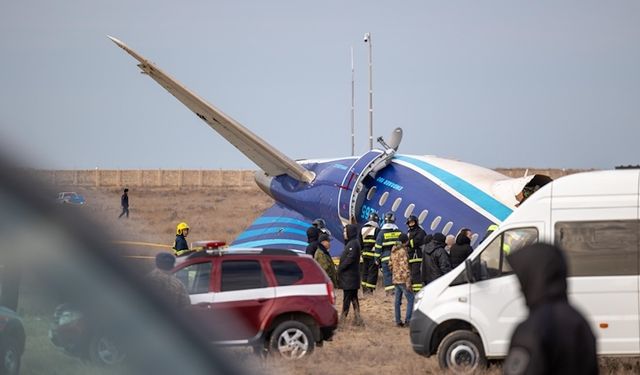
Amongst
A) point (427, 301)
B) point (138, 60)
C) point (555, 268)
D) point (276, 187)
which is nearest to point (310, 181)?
point (276, 187)

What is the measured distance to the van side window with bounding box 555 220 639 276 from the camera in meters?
13.1

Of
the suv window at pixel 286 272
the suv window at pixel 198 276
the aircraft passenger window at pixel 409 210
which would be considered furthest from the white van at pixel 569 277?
the aircraft passenger window at pixel 409 210

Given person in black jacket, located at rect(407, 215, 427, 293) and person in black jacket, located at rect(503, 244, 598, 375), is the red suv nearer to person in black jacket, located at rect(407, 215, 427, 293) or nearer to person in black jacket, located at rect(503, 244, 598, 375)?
person in black jacket, located at rect(407, 215, 427, 293)

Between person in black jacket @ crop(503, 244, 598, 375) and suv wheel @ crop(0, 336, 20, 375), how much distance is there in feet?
6.55

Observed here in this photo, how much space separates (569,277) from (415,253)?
7059 millimetres

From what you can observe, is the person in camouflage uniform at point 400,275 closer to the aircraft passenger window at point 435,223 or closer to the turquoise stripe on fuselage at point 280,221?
the aircraft passenger window at point 435,223

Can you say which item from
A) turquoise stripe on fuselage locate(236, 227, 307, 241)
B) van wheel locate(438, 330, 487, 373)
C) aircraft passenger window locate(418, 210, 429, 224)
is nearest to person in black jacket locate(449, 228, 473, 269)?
aircraft passenger window locate(418, 210, 429, 224)

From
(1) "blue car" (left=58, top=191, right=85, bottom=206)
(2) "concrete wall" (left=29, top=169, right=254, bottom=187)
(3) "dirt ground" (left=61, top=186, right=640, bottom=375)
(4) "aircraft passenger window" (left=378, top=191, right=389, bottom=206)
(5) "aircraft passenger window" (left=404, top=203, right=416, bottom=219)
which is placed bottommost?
(3) "dirt ground" (left=61, top=186, right=640, bottom=375)

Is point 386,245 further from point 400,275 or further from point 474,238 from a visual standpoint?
point 400,275

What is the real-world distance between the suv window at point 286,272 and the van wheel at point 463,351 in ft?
6.98

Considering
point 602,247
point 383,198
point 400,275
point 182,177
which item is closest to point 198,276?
point 602,247

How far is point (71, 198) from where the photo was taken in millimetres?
3951

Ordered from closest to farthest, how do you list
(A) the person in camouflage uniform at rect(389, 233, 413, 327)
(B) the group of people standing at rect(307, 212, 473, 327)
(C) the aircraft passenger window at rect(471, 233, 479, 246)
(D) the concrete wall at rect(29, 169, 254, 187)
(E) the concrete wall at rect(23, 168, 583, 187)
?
(B) the group of people standing at rect(307, 212, 473, 327)
(A) the person in camouflage uniform at rect(389, 233, 413, 327)
(C) the aircraft passenger window at rect(471, 233, 479, 246)
(E) the concrete wall at rect(23, 168, 583, 187)
(D) the concrete wall at rect(29, 169, 254, 187)

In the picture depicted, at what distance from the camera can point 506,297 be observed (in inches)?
519
